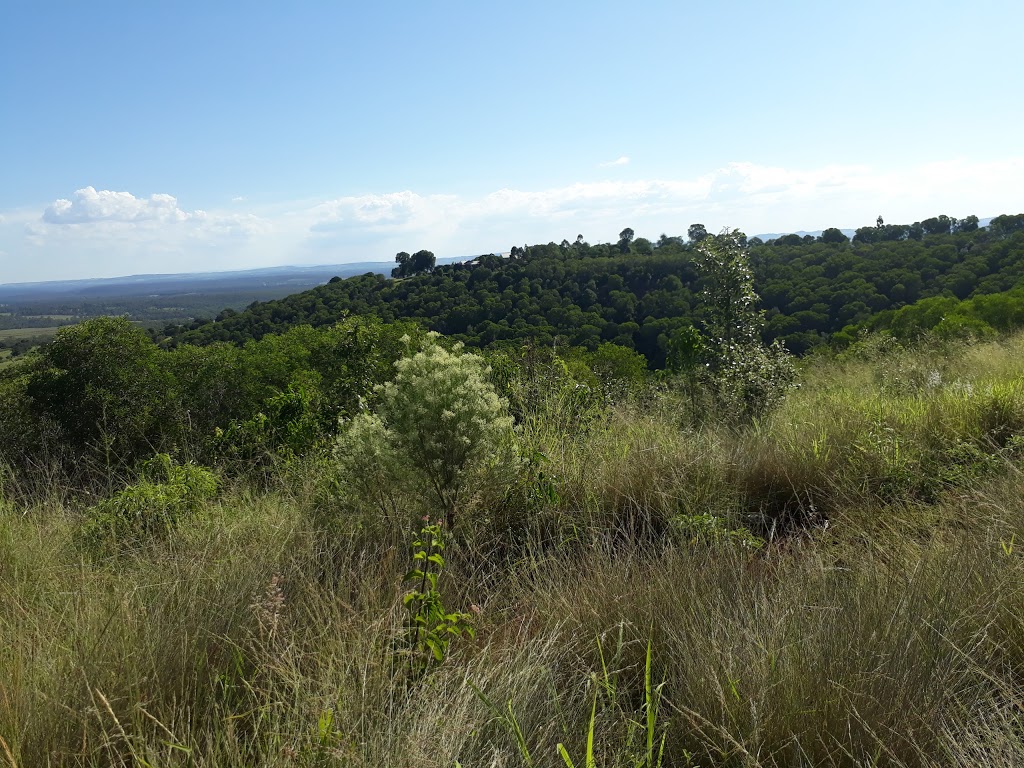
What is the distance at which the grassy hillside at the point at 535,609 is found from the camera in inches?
68.9

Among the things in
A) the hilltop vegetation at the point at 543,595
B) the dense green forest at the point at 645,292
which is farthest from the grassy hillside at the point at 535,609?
the dense green forest at the point at 645,292

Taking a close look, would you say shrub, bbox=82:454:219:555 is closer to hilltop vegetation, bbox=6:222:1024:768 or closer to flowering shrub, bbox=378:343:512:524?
hilltop vegetation, bbox=6:222:1024:768

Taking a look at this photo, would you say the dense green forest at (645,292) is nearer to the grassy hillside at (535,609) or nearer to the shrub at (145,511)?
the shrub at (145,511)

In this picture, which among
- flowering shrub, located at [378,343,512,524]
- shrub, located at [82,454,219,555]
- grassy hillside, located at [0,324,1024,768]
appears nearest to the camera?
grassy hillside, located at [0,324,1024,768]

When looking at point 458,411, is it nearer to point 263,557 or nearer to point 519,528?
point 519,528

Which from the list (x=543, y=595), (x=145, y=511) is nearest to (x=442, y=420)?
(x=543, y=595)

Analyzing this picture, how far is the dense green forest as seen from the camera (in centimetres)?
3469

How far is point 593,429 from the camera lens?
5.06 m

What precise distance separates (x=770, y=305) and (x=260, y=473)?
38.6 m

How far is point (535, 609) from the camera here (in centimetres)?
252

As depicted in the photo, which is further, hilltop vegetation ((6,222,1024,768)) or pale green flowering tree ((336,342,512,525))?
pale green flowering tree ((336,342,512,525))

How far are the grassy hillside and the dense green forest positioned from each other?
2205cm

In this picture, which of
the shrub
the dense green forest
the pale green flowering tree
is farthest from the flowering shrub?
the dense green forest

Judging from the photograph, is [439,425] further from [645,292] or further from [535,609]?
[645,292]
